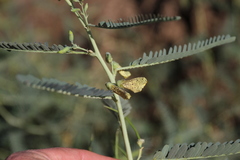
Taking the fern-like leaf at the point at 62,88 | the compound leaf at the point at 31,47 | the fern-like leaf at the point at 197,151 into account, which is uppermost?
the compound leaf at the point at 31,47

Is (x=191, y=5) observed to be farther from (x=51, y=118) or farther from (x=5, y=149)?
(x=5, y=149)

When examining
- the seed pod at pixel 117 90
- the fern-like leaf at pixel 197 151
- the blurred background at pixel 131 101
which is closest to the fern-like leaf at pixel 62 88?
the seed pod at pixel 117 90

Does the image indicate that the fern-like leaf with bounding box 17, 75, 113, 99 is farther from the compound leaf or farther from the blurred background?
the blurred background

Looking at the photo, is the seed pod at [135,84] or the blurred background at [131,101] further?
the blurred background at [131,101]

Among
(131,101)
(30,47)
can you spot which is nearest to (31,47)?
(30,47)

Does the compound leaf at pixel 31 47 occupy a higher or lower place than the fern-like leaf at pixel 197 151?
higher

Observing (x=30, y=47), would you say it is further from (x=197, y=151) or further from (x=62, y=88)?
(x=197, y=151)

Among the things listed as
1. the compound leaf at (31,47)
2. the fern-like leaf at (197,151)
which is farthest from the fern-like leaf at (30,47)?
Result: the fern-like leaf at (197,151)

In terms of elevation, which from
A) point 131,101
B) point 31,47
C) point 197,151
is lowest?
point 197,151

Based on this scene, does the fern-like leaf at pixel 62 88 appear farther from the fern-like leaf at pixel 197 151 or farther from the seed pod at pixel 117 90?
the fern-like leaf at pixel 197 151

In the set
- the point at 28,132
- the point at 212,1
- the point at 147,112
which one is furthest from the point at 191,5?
the point at 28,132

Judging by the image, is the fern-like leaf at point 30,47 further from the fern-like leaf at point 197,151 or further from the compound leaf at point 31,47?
the fern-like leaf at point 197,151
